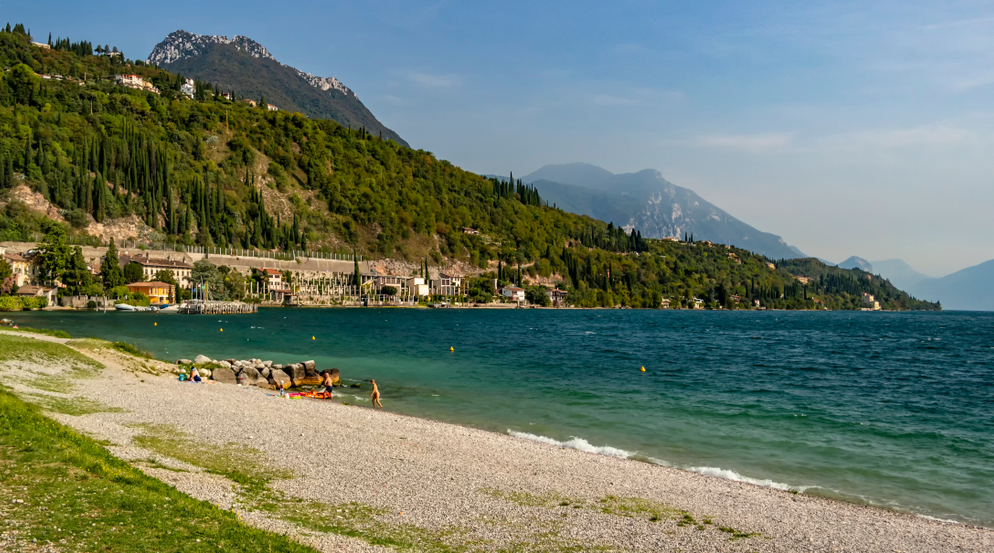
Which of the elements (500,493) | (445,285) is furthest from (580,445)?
(445,285)

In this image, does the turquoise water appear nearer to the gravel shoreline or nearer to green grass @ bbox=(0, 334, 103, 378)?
the gravel shoreline

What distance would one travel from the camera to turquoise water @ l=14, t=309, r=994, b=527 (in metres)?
16.2

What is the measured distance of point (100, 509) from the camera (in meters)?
7.41

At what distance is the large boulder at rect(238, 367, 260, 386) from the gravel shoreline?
9.99 metres

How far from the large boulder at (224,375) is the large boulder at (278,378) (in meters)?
1.55

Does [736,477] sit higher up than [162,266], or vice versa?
[162,266]

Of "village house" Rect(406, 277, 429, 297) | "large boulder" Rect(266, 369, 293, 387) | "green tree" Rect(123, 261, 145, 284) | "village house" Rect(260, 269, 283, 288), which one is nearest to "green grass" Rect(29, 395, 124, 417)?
"large boulder" Rect(266, 369, 293, 387)

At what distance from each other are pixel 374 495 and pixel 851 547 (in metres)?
8.04

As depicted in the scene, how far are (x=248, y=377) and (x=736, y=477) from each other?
22.4m

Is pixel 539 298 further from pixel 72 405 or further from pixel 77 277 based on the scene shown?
pixel 72 405

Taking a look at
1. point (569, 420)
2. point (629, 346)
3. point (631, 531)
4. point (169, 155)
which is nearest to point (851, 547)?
point (631, 531)

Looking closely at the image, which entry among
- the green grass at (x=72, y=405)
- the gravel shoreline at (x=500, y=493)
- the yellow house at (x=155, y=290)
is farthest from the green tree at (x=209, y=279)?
the green grass at (x=72, y=405)

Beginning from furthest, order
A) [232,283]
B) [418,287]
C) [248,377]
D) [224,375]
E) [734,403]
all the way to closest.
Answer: [418,287], [232,283], [248,377], [224,375], [734,403]

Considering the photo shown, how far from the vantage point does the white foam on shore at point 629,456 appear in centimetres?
1486
